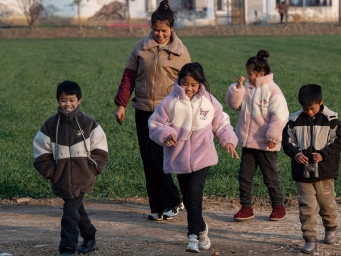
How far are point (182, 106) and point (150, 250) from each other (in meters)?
1.23

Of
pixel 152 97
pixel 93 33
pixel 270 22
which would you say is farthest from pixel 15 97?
pixel 270 22

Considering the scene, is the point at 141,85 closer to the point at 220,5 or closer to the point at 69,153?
the point at 69,153

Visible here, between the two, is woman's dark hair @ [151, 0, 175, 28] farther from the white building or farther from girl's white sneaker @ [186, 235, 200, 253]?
the white building

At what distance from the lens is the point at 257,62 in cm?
768

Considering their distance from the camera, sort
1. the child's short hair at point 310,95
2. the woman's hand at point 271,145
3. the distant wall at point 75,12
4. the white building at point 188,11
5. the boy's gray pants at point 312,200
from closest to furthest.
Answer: the child's short hair at point 310,95 → the boy's gray pants at point 312,200 → the woman's hand at point 271,145 → the white building at point 188,11 → the distant wall at point 75,12

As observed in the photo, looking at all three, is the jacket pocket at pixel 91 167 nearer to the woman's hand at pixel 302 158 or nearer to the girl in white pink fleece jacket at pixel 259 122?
the woman's hand at pixel 302 158

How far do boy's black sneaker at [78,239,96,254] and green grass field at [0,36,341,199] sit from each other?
2785 mm

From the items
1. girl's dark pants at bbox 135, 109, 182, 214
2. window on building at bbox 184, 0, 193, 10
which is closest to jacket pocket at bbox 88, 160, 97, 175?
girl's dark pants at bbox 135, 109, 182, 214

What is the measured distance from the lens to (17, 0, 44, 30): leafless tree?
235 feet

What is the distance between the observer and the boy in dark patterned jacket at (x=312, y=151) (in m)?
6.57

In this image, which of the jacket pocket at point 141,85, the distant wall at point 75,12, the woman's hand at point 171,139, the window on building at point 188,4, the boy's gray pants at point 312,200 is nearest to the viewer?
the woman's hand at point 171,139

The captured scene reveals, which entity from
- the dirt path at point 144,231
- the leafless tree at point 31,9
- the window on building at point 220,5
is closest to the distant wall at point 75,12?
the leafless tree at point 31,9

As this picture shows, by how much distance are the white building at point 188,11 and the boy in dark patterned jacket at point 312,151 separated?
70176 millimetres

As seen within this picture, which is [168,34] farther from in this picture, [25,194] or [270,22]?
[270,22]
